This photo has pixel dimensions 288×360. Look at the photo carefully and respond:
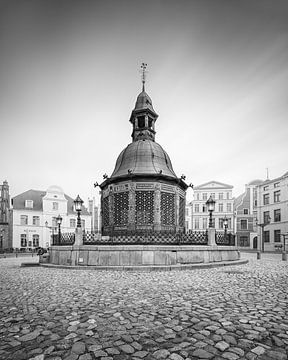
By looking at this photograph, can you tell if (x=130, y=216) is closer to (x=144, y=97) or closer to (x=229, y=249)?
(x=229, y=249)

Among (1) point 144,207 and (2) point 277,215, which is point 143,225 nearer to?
(1) point 144,207

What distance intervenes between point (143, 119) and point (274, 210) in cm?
3273

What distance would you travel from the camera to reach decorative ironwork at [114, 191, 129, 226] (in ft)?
61.8

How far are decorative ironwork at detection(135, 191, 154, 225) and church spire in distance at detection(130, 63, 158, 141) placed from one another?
666cm

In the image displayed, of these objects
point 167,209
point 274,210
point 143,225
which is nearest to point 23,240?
point 143,225

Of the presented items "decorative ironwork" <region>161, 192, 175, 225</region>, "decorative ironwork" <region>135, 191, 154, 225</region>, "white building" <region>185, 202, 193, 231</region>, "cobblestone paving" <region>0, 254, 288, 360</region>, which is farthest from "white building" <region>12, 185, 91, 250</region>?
"cobblestone paving" <region>0, 254, 288, 360</region>

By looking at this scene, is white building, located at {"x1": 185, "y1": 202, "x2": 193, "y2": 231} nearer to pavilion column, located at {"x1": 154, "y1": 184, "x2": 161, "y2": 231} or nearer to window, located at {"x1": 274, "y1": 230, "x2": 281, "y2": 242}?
window, located at {"x1": 274, "y1": 230, "x2": 281, "y2": 242}

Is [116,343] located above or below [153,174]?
below

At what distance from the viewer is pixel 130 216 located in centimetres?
1842

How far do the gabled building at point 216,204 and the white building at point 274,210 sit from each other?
10.6 m

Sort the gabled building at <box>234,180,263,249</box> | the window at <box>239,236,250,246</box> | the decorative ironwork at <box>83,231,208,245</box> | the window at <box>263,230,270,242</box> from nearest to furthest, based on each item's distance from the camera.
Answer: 1. the decorative ironwork at <box>83,231,208,245</box>
2. the window at <box>263,230,270,242</box>
3. the gabled building at <box>234,180,263,249</box>
4. the window at <box>239,236,250,246</box>

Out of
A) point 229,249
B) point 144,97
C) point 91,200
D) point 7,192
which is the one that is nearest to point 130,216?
point 229,249

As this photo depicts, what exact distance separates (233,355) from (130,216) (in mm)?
15154

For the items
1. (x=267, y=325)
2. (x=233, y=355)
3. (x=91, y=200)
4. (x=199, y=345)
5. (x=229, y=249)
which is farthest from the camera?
(x=91, y=200)
